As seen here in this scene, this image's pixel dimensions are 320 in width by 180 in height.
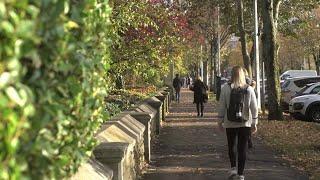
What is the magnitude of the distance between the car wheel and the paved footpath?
538 cm

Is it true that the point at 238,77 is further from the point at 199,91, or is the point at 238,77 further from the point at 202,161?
the point at 199,91

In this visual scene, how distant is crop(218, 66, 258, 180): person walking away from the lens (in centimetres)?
838

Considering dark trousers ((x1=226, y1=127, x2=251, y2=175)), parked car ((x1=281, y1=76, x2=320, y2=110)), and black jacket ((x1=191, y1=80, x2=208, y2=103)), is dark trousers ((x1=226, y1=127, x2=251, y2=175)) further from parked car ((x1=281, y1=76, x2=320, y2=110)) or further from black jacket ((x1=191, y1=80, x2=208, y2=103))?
parked car ((x1=281, y1=76, x2=320, y2=110))

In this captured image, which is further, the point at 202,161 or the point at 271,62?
the point at 271,62

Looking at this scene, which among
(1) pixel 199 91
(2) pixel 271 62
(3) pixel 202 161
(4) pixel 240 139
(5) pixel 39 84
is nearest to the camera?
(5) pixel 39 84

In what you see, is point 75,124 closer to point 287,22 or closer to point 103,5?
point 103,5

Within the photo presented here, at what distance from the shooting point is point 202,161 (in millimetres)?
10883

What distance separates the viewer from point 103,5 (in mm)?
3488

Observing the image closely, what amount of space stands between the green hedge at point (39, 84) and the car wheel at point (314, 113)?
18.4 metres

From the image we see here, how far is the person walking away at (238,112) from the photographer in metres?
8.38

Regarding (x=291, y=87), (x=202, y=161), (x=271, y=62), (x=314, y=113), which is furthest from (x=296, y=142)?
(x=291, y=87)

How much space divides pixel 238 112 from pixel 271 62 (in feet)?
38.3

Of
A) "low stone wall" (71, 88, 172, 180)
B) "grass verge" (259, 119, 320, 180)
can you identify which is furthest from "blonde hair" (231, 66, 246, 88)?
"grass verge" (259, 119, 320, 180)

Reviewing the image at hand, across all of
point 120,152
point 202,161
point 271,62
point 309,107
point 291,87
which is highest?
point 271,62
